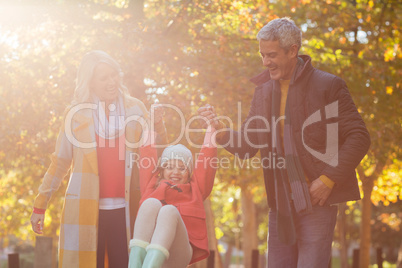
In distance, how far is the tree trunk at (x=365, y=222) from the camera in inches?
509

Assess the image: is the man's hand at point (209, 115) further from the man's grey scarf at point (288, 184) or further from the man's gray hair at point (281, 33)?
the man's gray hair at point (281, 33)

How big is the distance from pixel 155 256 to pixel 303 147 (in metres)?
1.21

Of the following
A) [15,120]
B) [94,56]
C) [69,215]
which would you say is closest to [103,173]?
[69,215]

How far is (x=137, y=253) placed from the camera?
142 inches

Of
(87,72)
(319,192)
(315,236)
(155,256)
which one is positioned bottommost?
(155,256)

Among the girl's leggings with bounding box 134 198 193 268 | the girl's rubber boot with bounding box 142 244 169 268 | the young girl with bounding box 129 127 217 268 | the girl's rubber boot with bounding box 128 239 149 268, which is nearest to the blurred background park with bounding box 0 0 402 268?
the young girl with bounding box 129 127 217 268

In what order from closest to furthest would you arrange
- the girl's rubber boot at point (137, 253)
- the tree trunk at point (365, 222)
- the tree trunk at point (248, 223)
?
the girl's rubber boot at point (137, 253) → the tree trunk at point (365, 222) → the tree trunk at point (248, 223)

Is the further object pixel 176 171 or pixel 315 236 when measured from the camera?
pixel 176 171

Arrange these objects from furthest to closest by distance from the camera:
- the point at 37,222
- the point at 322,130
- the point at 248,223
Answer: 1. the point at 248,223
2. the point at 37,222
3. the point at 322,130

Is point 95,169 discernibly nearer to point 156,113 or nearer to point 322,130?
point 156,113

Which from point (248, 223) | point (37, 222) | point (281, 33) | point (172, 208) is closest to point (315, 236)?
point (172, 208)

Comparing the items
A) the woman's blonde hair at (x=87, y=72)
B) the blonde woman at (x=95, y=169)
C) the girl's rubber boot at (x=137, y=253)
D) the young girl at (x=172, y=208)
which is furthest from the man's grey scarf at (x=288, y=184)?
the woman's blonde hair at (x=87, y=72)

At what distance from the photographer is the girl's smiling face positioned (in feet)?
13.3

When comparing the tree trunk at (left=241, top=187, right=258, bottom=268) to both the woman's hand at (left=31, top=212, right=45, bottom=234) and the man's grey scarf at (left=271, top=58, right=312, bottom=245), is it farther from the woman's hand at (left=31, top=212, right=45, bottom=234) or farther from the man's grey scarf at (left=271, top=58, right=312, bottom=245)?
the man's grey scarf at (left=271, top=58, right=312, bottom=245)
